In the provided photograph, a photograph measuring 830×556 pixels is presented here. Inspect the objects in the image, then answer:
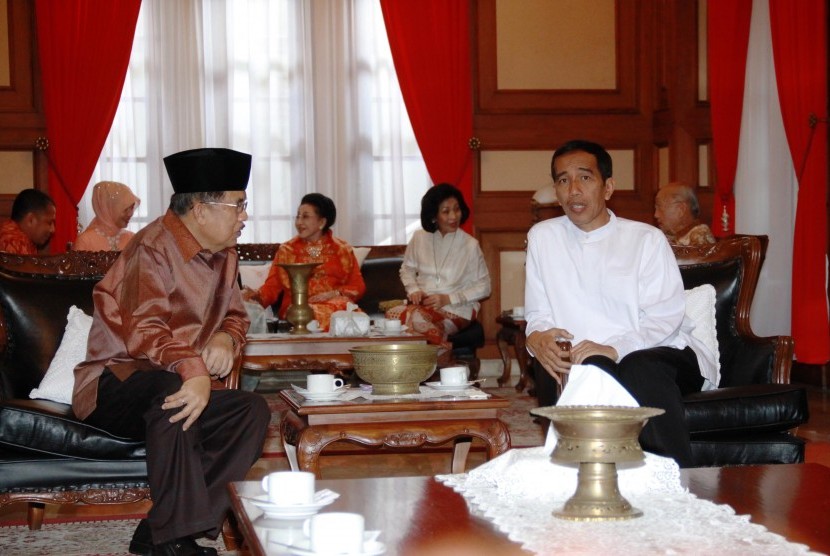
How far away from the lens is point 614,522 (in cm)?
183

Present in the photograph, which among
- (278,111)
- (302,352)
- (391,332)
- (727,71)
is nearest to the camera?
(302,352)

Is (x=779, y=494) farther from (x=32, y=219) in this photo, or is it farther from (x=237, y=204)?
(x=32, y=219)

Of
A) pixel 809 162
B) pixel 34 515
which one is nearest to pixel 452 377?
pixel 34 515

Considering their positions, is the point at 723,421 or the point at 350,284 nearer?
the point at 723,421

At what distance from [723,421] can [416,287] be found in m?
3.32

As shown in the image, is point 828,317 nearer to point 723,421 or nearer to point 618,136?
point 618,136

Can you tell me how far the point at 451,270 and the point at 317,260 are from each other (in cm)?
82

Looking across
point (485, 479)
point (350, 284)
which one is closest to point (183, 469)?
point (485, 479)

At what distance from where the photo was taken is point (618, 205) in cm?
777

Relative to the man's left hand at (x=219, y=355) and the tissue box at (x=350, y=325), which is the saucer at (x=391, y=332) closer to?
the tissue box at (x=350, y=325)

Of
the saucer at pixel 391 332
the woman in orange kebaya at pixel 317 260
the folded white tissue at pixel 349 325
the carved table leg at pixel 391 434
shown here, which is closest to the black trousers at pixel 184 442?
the carved table leg at pixel 391 434

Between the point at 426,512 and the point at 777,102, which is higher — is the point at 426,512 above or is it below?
below

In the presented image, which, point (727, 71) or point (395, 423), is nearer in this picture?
point (395, 423)

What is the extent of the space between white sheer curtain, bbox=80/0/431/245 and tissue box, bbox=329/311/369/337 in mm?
2396
